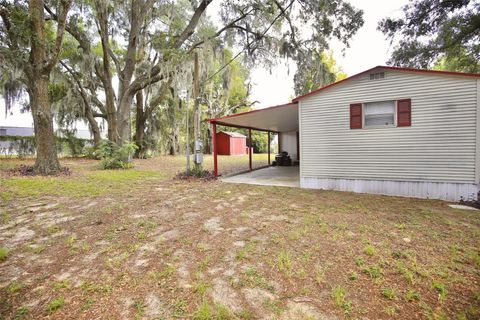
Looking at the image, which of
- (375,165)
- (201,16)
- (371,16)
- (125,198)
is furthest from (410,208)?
(201,16)

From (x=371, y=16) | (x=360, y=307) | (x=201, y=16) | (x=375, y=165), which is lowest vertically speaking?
(x=360, y=307)

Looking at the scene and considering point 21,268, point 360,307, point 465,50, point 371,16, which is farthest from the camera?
point 465,50

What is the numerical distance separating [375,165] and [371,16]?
683 cm

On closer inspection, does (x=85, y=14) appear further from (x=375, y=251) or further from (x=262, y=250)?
(x=375, y=251)

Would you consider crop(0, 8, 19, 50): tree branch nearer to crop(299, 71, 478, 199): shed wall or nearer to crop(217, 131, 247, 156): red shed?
crop(299, 71, 478, 199): shed wall

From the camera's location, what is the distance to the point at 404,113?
230 inches

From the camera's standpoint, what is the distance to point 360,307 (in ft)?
6.75

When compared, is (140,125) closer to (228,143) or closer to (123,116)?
(123,116)

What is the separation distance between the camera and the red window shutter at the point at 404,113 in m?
5.80

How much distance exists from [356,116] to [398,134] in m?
1.07

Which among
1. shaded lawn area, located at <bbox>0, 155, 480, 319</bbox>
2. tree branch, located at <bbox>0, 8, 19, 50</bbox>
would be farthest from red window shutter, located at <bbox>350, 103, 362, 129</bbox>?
tree branch, located at <bbox>0, 8, 19, 50</bbox>

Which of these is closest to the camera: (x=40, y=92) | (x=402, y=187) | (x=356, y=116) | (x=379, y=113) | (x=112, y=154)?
(x=402, y=187)

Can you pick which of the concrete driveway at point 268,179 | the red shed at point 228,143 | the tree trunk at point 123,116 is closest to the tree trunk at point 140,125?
the tree trunk at point 123,116

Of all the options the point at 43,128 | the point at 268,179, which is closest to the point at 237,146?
the point at 268,179
